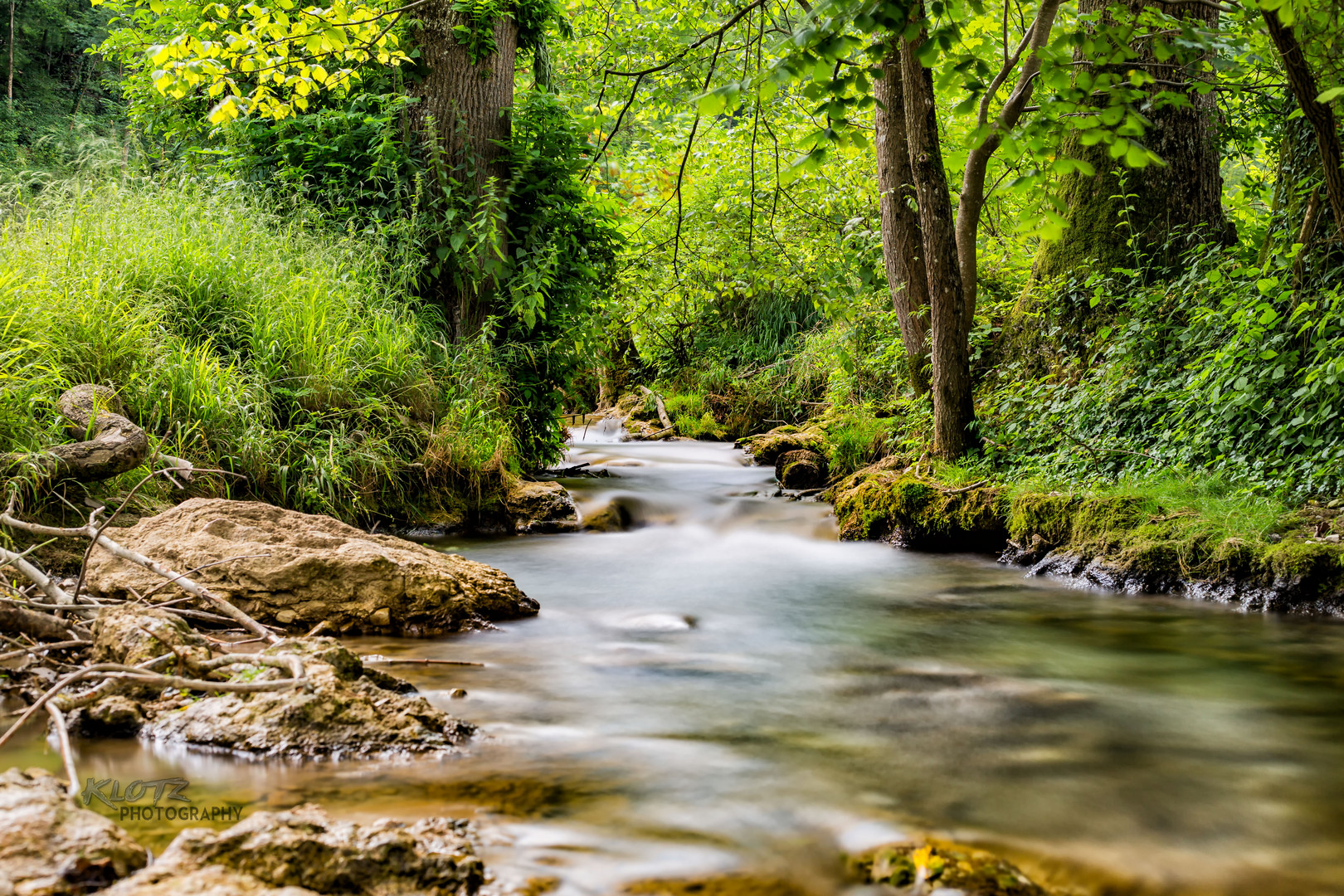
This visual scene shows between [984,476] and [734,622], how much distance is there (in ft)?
9.59

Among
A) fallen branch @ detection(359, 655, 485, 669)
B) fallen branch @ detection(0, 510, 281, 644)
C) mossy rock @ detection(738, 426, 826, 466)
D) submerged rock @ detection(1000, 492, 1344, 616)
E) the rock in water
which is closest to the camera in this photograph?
fallen branch @ detection(0, 510, 281, 644)

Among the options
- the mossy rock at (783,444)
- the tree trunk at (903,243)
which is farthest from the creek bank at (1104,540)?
the mossy rock at (783,444)

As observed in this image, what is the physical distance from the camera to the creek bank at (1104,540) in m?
4.49

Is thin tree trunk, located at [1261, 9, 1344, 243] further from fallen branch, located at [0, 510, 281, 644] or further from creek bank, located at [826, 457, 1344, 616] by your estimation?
fallen branch, located at [0, 510, 281, 644]

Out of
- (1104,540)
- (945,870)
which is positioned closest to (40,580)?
(945,870)

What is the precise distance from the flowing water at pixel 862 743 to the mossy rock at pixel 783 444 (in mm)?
4553

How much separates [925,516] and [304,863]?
17.7ft

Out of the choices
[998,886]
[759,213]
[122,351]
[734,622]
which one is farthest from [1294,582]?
[759,213]

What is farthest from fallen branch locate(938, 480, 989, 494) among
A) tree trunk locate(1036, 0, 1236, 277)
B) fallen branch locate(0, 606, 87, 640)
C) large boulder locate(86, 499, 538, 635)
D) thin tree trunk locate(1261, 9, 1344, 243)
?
fallen branch locate(0, 606, 87, 640)

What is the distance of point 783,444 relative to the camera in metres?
10.7

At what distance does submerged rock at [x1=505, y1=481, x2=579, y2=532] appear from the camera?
23.2 ft

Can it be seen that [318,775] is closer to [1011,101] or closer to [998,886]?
[998,886]

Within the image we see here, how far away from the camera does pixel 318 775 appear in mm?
2268

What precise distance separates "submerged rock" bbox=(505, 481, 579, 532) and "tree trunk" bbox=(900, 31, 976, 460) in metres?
3.07
